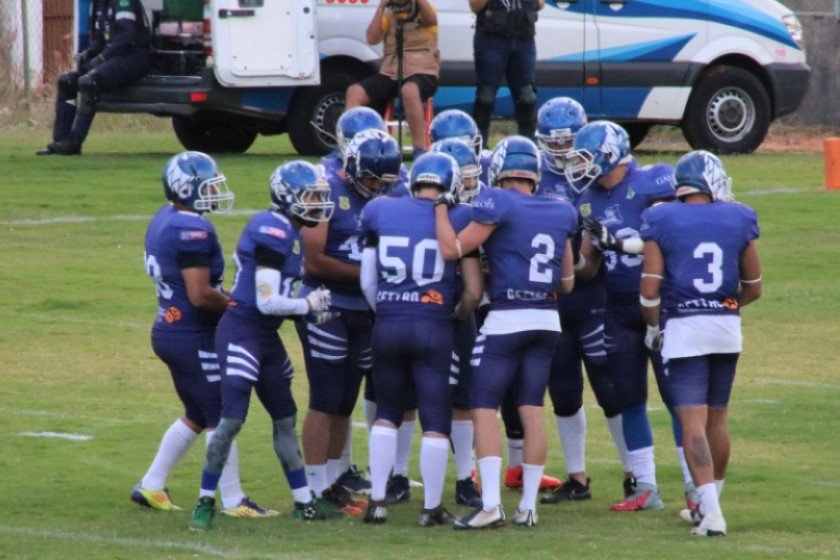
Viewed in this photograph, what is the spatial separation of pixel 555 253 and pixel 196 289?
5.21ft

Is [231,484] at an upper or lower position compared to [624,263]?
lower

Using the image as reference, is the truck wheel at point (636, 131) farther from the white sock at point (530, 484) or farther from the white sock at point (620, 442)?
the white sock at point (530, 484)

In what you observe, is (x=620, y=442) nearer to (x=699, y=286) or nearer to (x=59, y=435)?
(x=699, y=286)

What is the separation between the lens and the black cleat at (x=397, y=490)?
7.74 meters

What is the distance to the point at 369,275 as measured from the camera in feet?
23.8

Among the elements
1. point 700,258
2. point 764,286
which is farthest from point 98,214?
point 700,258

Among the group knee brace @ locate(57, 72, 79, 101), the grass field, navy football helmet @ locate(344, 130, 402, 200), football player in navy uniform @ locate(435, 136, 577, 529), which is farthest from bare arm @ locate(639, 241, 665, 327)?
knee brace @ locate(57, 72, 79, 101)

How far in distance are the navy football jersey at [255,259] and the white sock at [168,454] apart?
691 millimetres

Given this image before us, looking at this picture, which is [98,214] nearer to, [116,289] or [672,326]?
[116,289]

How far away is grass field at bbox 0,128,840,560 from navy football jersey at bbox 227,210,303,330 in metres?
0.93

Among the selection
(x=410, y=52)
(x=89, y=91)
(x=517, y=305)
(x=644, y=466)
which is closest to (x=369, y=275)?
(x=517, y=305)

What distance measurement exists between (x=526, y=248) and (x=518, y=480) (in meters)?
1.46

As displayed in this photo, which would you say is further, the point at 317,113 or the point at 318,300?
the point at 317,113

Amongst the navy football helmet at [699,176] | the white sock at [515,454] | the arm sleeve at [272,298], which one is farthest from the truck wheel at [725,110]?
the arm sleeve at [272,298]
